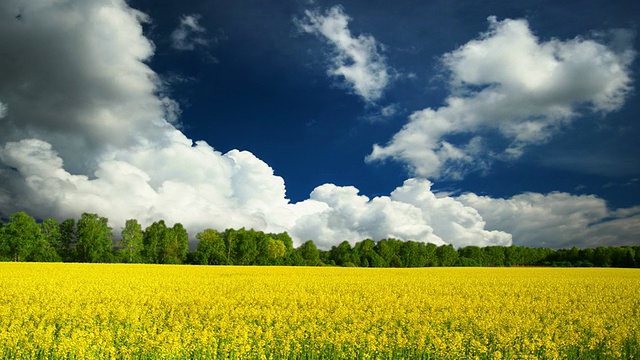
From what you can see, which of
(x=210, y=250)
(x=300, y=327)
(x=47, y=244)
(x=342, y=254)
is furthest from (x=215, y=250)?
(x=300, y=327)

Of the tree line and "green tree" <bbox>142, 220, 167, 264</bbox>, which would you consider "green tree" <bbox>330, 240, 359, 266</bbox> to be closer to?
the tree line

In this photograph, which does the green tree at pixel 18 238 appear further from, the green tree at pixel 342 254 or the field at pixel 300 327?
the green tree at pixel 342 254

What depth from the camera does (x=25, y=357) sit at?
10.4m

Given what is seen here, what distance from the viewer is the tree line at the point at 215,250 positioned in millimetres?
88000

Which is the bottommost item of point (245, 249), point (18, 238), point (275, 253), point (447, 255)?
point (447, 255)

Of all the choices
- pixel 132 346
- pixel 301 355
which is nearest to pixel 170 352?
pixel 132 346

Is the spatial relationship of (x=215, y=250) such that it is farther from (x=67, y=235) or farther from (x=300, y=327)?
(x=300, y=327)

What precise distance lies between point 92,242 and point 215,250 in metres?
29.3

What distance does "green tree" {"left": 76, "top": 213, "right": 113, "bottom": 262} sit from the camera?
304 ft

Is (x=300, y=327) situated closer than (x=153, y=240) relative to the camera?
Yes

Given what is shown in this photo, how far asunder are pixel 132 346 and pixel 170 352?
55.4 inches

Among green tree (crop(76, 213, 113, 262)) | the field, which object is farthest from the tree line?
the field

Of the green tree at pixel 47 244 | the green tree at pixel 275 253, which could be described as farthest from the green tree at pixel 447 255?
the green tree at pixel 47 244

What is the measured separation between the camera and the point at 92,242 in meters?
92.9
